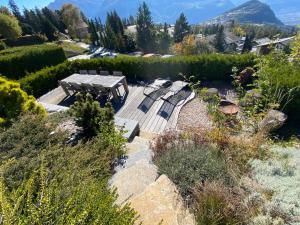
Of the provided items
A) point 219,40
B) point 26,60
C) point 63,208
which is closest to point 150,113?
point 63,208

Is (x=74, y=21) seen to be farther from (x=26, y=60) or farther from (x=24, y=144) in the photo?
(x=24, y=144)

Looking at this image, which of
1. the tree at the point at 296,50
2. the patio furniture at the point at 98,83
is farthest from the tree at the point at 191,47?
the tree at the point at 296,50

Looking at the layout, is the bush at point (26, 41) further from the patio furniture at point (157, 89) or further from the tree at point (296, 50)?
the tree at point (296, 50)

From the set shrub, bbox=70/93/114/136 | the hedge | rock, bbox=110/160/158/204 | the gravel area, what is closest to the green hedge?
the hedge

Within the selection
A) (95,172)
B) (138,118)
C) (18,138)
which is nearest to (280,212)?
(95,172)

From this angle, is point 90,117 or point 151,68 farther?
point 151,68

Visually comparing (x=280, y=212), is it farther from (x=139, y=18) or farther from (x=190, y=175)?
(x=139, y=18)
